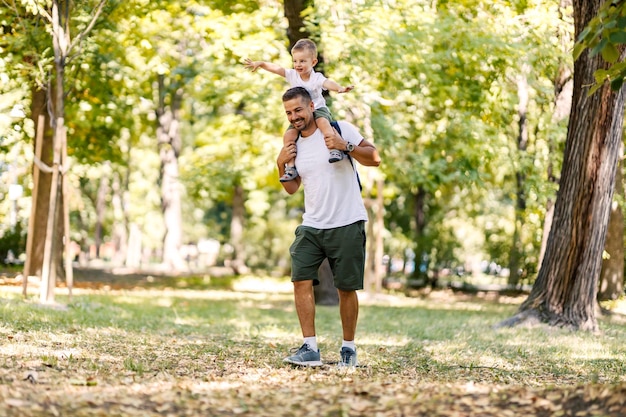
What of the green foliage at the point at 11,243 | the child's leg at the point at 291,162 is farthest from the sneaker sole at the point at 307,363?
the green foliage at the point at 11,243

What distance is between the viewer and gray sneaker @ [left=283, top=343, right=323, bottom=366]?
616cm

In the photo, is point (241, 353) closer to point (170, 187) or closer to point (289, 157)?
point (289, 157)

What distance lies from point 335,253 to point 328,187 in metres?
0.49

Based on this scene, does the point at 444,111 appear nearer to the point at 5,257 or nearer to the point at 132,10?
the point at 132,10

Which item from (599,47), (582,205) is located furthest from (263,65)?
(582,205)

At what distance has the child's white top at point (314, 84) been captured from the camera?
6520mm

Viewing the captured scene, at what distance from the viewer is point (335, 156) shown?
6.04m

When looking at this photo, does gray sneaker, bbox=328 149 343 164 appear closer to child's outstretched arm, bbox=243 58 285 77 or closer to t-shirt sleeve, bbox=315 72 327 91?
t-shirt sleeve, bbox=315 72 327 91

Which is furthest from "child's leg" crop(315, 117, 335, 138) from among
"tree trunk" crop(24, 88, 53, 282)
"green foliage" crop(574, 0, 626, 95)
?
Answer: "tree trunk" crop(24, 88, 53, 282)

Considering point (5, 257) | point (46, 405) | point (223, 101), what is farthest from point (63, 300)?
point (5, 257)

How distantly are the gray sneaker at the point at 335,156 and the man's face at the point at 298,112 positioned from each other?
35cm

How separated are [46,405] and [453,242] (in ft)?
67.0

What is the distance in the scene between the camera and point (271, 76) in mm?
14711

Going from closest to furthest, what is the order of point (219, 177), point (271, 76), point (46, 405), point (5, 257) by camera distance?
point (46, 405) → point (271, 76) → point (219, 177) → point (5, 257)
